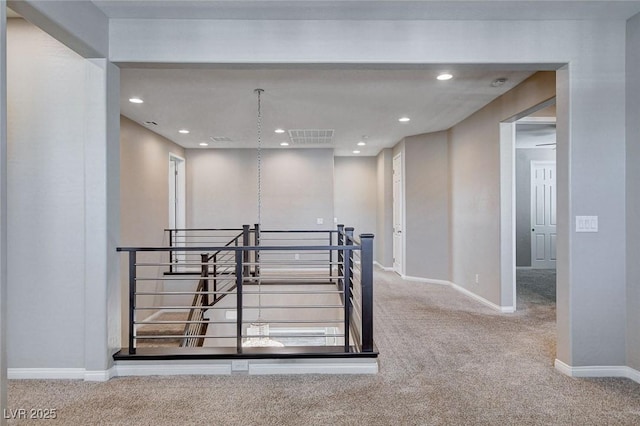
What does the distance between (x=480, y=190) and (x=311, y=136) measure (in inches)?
115

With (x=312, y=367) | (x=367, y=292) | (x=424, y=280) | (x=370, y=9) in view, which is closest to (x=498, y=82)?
(x=370, y=9)

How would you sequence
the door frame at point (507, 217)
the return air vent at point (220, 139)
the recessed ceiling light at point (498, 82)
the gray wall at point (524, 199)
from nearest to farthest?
1. the recessed ceiling light at point (498, 82)
2. the door frame at point (507, 217)
3. the return air vent at point (220, 139)
4. the gray wall at point (524, 199)

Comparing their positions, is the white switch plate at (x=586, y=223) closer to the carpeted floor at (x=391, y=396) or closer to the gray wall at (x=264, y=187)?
the carpeted floor at (x=391, y=396)

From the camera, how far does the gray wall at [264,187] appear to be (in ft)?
24.9

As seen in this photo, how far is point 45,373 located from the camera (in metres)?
2.67

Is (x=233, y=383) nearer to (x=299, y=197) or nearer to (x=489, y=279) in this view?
(x=489, y=279)

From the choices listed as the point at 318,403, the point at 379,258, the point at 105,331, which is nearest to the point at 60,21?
the point at 105,331

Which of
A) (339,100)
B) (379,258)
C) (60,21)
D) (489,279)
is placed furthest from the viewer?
(379,258)

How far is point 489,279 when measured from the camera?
4707 mm

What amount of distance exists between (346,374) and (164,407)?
1.24m

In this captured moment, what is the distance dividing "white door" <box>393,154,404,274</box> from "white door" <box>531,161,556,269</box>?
325 centimetres

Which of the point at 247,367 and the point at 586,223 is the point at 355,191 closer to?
the point at 586,223

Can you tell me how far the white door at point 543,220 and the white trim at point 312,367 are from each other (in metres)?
6.92

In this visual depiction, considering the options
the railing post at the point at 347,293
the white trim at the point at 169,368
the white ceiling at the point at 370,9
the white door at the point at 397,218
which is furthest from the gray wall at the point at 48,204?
the white door at the point at 397,218
